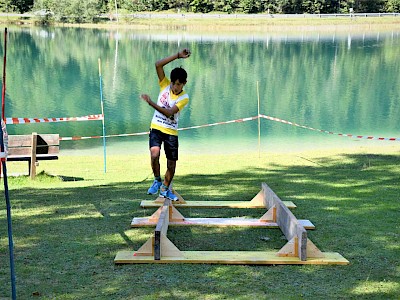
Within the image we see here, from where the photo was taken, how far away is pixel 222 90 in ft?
119

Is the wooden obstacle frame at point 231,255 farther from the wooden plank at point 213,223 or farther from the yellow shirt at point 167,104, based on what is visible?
the yellow shirt at point 167,104

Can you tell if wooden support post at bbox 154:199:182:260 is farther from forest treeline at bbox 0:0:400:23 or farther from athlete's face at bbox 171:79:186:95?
forest treeline at bbox 0:0:400:23

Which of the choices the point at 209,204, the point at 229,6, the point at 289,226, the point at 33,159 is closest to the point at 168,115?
the point at 209,204

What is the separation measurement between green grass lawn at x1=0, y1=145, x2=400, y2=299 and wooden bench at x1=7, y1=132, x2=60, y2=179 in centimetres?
42

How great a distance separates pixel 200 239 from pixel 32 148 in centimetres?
609

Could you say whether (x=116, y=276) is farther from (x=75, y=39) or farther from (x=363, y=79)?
(x=75, y=39)

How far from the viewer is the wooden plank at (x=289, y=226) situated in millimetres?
5840

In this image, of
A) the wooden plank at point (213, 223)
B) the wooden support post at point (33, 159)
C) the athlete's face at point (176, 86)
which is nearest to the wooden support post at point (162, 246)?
the wooden plank at point (213, 223)

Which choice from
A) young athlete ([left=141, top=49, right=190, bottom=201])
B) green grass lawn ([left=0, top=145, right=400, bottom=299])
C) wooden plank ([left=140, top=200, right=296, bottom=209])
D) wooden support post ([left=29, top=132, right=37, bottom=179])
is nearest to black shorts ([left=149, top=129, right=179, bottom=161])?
young athlete ([left=141, top=49, right=190, bottom=201])

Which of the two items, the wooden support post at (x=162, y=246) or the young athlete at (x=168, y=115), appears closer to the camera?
the wooden support post at (x=162, y=246)

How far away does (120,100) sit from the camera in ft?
102

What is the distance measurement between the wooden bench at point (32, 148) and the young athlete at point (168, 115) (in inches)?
181

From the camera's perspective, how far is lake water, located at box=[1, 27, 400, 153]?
2252cm

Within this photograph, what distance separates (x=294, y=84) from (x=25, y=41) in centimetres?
3814
